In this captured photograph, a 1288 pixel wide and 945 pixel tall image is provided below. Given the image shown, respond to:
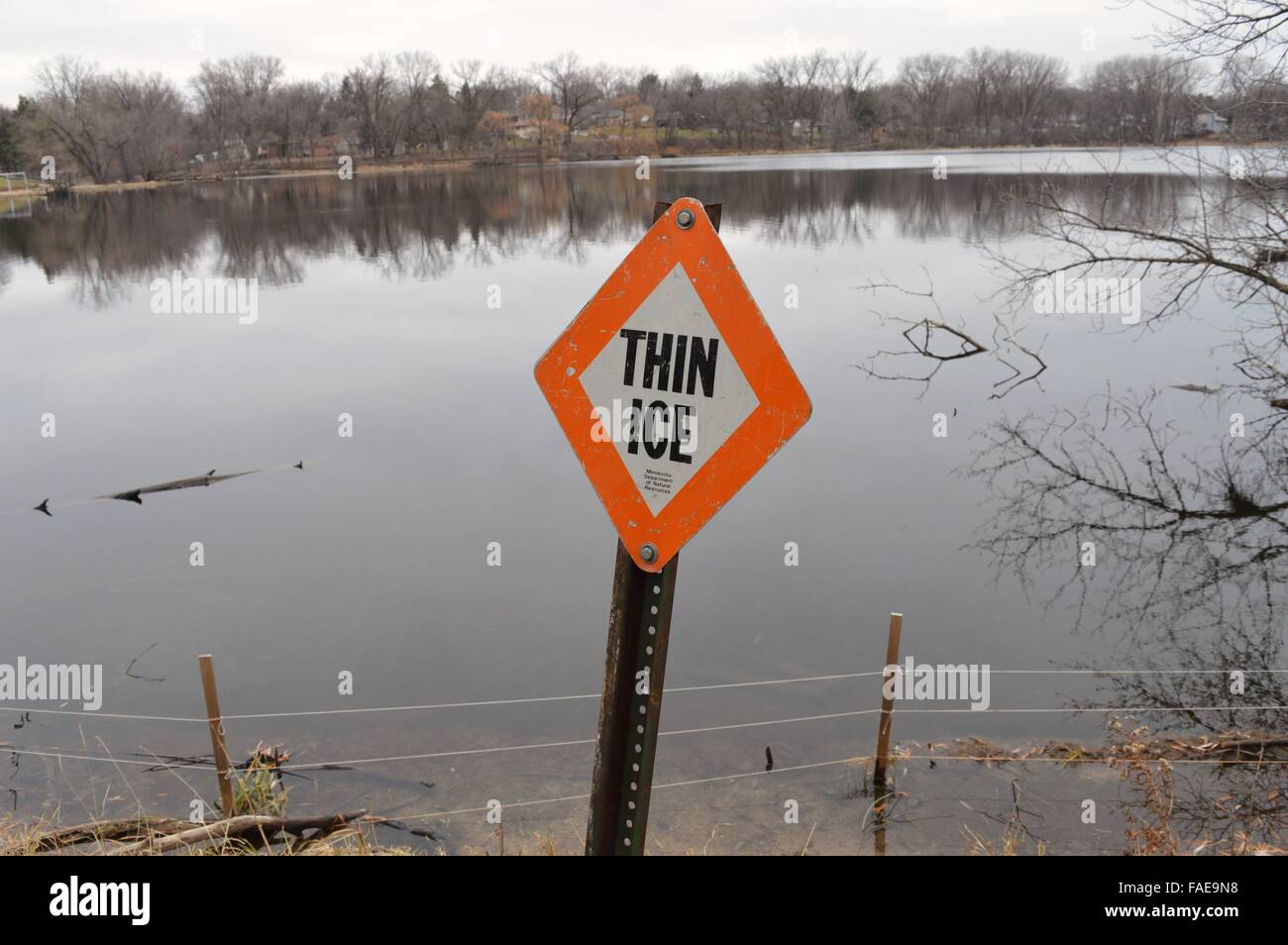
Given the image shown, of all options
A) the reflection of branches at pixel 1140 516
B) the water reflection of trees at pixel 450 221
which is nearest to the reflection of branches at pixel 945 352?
the reflection of branches at pixel 1140 516

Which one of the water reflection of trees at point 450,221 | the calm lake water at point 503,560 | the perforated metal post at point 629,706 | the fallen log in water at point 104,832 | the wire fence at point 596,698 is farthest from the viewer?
the water reflection of trees at point 450,221

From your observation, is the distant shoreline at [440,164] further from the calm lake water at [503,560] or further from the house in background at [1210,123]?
the house in background at [1210,123]

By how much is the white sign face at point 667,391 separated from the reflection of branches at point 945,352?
1598 centimetres

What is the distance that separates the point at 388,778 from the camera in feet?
25.2

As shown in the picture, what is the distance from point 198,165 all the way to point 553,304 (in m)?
74.5

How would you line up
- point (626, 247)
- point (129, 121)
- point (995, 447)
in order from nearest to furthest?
point (995, 447) → point (626, 247) → point (129, 121)

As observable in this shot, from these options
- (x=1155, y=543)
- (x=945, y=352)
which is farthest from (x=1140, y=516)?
(x=945, y=352)

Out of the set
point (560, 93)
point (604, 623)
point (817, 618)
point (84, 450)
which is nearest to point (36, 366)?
point (84, 450)

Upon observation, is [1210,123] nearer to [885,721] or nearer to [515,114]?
[885,721]

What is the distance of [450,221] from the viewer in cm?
4450

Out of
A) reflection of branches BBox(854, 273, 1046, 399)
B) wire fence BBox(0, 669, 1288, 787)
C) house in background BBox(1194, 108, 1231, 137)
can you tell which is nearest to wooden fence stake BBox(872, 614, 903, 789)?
wire fence BBox(0, 669, 1288, 787)

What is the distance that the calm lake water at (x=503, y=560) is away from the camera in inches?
321

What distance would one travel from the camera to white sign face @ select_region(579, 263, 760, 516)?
8.14ft

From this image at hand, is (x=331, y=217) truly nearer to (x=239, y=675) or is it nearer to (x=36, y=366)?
(x=36, y=366)
